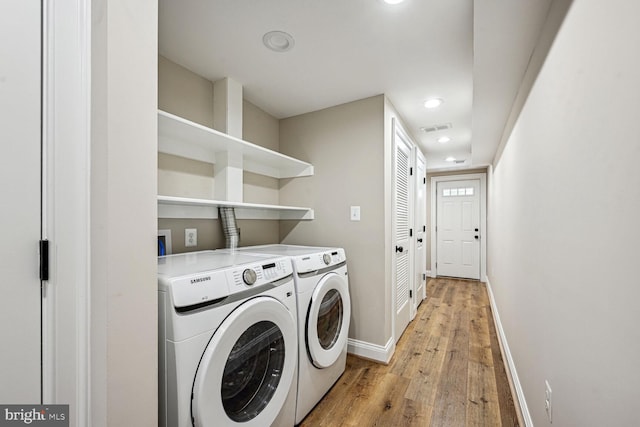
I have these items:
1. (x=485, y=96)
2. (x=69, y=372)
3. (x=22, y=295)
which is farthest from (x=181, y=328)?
(x=485, y=96)

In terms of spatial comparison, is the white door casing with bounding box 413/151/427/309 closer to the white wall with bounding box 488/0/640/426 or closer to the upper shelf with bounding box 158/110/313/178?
the upper shelf with bounding box 158/110/313/178

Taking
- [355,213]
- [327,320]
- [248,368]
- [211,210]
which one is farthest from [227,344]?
[355,213]

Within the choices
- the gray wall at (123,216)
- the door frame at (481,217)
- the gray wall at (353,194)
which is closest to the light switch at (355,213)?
the gray wall at (353,194)

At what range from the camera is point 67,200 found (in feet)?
2.49

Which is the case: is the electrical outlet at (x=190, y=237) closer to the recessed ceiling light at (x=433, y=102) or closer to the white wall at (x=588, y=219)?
the white wall at (x=588, y=219)

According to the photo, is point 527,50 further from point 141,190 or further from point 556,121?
point 141,190

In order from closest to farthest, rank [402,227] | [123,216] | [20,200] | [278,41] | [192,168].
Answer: [20,200], [123,216], [278,41], [192,168], [402,227]

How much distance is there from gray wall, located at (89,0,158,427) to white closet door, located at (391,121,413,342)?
2.04 m

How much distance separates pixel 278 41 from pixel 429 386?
2.49 m

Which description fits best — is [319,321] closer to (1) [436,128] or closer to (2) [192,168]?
(2) [192,168]

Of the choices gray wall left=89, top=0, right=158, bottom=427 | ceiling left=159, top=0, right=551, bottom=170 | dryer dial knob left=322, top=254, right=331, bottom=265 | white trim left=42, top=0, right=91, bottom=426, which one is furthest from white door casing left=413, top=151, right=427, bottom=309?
white trim left=42, top=0, right=91, bottom=426

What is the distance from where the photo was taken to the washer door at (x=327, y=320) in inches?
63.7

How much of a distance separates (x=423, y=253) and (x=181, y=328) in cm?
370

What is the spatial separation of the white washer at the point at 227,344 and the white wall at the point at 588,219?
1102 millimetres
